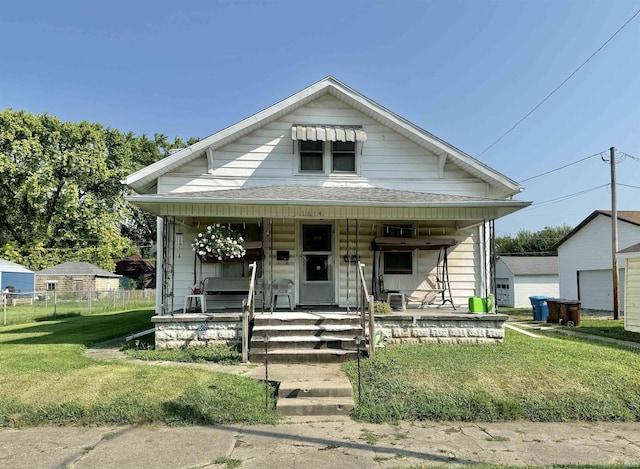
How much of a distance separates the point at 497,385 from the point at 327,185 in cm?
647

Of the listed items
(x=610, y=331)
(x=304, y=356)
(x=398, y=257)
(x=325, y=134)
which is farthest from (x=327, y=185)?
(x=610, y=331)

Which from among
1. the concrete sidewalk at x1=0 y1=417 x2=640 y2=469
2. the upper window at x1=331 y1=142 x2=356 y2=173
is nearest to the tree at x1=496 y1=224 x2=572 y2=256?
the upper window at x1=331 y1=142 x2=356 y2=173

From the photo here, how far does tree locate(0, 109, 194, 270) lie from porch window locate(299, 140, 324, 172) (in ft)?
93.9

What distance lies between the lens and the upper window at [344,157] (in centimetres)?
1121

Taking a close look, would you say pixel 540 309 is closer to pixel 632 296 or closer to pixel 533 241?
pixel 632 296

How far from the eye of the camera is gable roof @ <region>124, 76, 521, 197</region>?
→ 10500 mm

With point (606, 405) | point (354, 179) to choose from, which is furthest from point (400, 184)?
point (606, 405)

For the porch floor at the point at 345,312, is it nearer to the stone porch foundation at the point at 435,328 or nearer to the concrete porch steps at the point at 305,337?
the stone porch foundation at the point at 435,328

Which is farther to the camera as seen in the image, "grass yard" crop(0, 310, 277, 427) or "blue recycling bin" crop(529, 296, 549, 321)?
"blue recycling bin" crop(529, 296, 549, 321)

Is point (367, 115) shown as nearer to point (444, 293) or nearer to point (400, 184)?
point (400, 184)

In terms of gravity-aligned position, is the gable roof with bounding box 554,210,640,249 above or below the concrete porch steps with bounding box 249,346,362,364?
above

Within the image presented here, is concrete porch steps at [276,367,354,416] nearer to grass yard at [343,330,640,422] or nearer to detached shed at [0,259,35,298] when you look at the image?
grass yard at [343,330,640,422]

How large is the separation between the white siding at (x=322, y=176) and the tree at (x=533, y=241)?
1814 inches

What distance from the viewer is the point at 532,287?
104 ft
